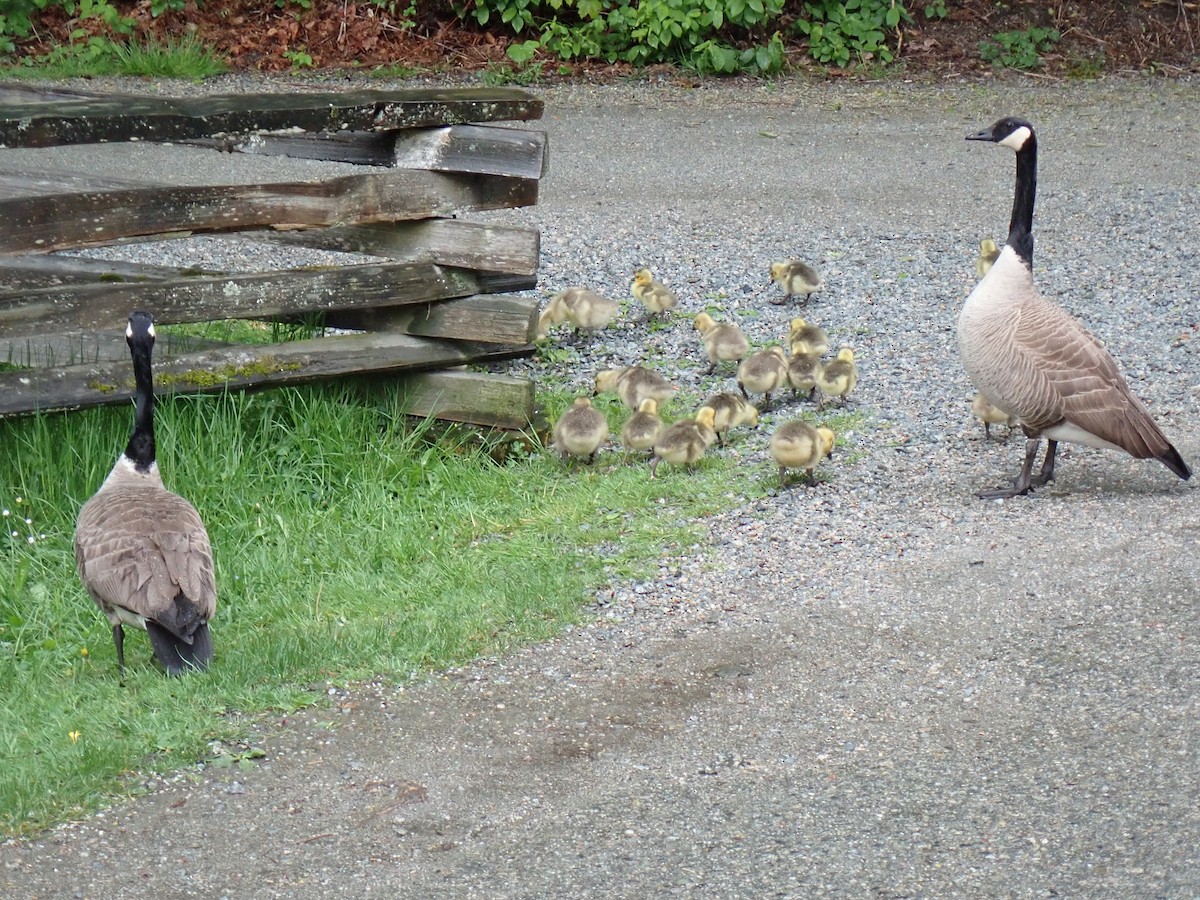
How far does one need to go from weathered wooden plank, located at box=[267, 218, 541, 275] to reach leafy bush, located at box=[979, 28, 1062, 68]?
10231 mm

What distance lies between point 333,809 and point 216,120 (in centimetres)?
346

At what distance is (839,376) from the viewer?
749cm

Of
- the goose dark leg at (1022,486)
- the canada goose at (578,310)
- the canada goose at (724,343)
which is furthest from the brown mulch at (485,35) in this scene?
the goose dark leg at (1022,486)

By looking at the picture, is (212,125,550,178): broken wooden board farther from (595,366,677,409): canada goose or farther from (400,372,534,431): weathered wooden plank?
(595,366,677,409): canada goose

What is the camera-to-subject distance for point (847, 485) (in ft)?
21.7

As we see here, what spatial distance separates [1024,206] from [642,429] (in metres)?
2.20

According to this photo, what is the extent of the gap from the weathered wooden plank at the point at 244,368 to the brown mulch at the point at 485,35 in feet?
30.0

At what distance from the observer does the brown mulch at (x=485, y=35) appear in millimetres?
15695

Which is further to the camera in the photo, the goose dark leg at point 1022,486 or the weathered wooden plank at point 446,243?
the weathered wooden plank at point 446,243

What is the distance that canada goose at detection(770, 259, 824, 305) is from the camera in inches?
354

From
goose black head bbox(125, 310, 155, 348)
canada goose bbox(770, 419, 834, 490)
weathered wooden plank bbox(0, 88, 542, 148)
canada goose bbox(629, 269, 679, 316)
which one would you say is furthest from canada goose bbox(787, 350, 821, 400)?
goose black head bbox(125, 310, 155, 348)

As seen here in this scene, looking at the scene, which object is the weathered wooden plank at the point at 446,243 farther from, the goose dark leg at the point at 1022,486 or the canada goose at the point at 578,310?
the goose dark leg at the point at 1022,486

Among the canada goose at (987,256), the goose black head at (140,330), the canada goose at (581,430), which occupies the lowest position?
the canada goose at (581,430)

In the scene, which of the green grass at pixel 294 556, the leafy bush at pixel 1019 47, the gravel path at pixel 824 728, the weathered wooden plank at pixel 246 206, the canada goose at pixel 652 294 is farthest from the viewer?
the leafy bush at pixel 1019 47
